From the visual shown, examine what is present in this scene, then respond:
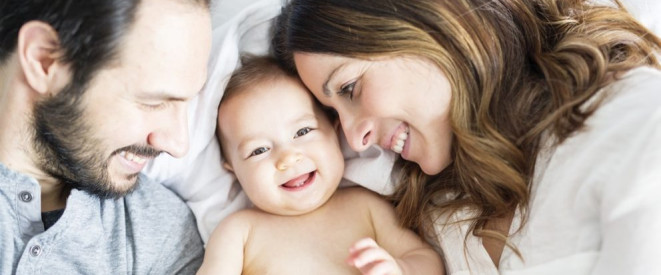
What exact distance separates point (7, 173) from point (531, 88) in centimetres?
115

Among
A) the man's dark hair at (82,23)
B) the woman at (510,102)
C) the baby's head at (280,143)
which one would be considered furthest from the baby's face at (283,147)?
the man's dark hair at (82,23)

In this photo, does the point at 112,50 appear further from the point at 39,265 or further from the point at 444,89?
the point at 444,89

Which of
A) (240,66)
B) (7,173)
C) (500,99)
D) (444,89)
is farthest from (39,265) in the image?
(500,99)

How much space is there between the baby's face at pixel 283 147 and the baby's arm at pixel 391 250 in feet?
0.48

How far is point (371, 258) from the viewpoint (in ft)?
4.32

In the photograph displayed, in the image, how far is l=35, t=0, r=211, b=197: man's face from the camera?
128 cm

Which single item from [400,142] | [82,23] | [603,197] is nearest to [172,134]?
[82,23]

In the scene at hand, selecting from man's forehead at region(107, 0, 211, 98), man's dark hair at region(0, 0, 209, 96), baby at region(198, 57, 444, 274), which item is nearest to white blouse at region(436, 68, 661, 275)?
baby at region(198, 57, 444, 274)

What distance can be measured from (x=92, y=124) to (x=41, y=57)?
0.17 meters

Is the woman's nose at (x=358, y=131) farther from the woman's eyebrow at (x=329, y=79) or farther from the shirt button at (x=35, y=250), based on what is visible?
the shirt button at (x=35, y=250)

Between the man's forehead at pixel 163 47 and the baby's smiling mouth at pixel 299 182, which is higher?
the man's forehead at pixel 163 47

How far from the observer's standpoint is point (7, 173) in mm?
1411

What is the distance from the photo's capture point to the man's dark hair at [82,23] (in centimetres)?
124

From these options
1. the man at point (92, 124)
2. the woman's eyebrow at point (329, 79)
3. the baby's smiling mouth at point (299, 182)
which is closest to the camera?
the man at point (92, 124)
